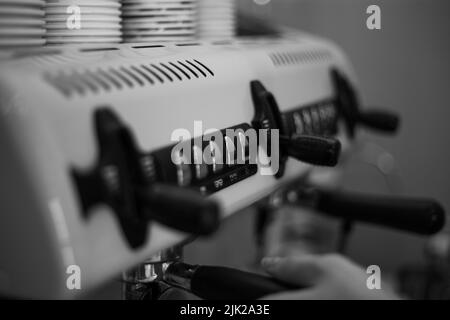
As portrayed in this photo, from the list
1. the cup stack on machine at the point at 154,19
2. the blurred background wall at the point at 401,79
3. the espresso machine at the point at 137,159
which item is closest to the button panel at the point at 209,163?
the espresso machine at the point at 137,159

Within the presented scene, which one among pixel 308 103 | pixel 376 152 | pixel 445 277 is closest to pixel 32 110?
pixel 308 103

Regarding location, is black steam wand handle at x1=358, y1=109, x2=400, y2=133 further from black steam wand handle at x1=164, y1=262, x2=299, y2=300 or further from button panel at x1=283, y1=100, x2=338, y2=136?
black steam wand handle at x1=164, y1=262, x2=299, y2=300

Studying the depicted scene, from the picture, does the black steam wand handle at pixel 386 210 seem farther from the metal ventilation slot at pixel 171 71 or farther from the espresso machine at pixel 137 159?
the metal ventilation slot at pixel 171 71

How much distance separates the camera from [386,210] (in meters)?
0.67

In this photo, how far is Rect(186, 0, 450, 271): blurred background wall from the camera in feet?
4.86

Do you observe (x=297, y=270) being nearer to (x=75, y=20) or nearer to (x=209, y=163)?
(x=209, y=163)

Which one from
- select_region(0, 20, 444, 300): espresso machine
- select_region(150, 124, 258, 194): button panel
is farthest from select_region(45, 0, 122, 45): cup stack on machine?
select_region(150, 124, 258, 194): button panel

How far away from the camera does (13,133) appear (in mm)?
316

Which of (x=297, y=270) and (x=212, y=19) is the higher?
(x=212, y=19)

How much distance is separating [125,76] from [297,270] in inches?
9.2

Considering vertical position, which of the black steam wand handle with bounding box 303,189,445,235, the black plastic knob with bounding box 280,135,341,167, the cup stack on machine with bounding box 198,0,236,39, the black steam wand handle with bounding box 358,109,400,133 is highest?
the cup stack on machine with bounding box 198,0,236,39

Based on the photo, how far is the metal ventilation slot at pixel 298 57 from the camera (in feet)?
2.13

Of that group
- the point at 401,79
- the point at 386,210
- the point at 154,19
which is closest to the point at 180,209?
the point at 154,19

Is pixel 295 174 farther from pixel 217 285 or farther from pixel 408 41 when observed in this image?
pixel 408 41
